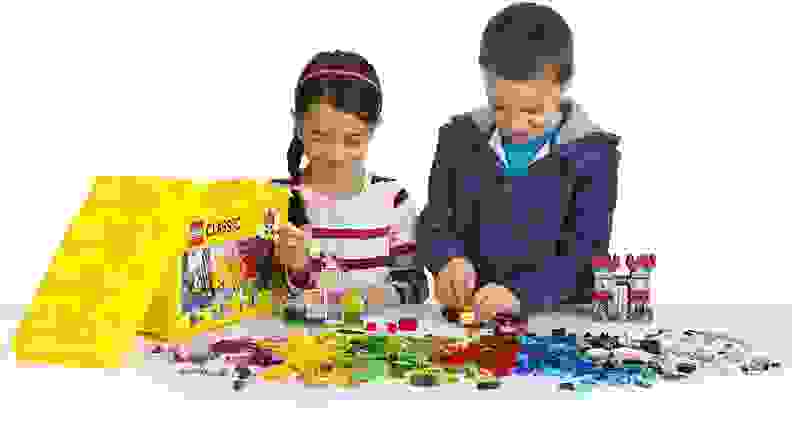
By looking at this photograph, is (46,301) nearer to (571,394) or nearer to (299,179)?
(299,179)

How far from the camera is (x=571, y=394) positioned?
3.85 meters

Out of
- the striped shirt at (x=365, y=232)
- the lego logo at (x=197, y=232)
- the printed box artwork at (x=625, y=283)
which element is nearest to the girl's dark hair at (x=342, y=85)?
the striped shirt at (x=365, y=232)

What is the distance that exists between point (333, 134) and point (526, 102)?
74 cm

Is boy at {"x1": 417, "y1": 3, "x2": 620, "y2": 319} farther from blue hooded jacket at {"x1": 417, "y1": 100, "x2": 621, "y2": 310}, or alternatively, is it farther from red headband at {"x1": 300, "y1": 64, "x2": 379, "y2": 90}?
red headband at {"x1": 300, "y1": 64, "x2": 379, "y2": 90}

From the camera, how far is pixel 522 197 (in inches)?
189

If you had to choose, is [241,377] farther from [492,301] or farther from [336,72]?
[336,72]

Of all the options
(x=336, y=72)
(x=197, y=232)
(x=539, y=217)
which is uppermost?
(x=336, y=72)

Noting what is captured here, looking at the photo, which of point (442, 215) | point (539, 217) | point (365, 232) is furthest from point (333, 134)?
point (539, 217)

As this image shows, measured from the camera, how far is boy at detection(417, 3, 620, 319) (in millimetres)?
4664

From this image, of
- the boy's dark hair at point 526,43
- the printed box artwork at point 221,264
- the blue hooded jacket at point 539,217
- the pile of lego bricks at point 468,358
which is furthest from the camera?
the blue hooded jacket at point 539,217

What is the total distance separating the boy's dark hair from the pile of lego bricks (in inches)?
38.3

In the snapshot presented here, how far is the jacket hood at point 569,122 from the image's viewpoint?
482 centimetres

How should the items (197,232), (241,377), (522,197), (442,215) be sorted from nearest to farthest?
(241,377) → (197,232) → (522,197) → (442,215)

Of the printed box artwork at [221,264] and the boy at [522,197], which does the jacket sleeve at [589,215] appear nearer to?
the boy at [522,197]
